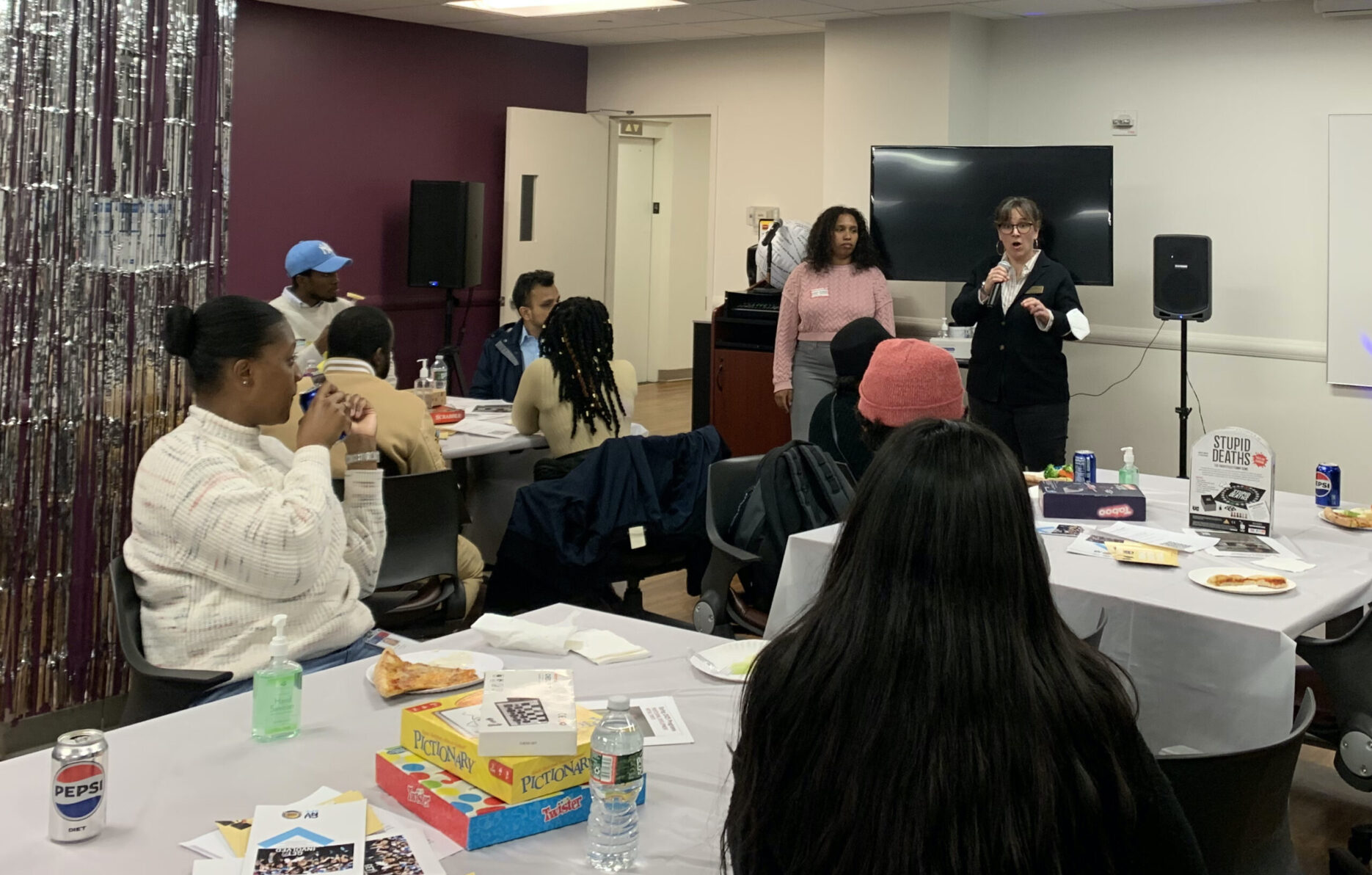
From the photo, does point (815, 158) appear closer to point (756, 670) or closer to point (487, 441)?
point (487, 441)

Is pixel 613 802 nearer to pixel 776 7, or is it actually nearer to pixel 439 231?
pixel 776 7

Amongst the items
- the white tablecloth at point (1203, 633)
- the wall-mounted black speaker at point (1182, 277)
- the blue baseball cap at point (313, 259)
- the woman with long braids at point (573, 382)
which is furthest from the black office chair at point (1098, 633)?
the blue baseball cap at point (313, 259)

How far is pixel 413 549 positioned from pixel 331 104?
5.26 meters

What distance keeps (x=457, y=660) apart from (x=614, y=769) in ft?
2.51

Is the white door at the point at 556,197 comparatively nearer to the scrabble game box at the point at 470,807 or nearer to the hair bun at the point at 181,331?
the hair bun at the point at 181,331

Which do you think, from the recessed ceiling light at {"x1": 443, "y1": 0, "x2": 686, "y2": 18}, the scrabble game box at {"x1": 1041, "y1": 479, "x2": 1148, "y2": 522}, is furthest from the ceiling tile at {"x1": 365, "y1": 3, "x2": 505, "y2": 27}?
the scrabble game box at {"x1": 1041, "y1": 479, "x2": 1148, "y2": 522}

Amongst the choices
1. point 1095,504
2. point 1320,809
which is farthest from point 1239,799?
point 1320,809

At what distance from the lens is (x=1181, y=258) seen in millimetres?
6164

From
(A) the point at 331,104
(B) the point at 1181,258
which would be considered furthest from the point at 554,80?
(B) the point at 1181,258

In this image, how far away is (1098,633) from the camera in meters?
2.62

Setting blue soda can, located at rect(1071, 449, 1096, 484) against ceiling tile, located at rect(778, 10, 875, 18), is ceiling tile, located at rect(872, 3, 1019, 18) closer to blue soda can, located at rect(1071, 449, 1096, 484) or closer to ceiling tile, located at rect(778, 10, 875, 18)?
ceiling tile, located at rect(778, 10, 875, 18)

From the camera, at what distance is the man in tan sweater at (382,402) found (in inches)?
155

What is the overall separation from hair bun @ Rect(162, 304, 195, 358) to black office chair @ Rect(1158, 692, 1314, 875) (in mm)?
1939

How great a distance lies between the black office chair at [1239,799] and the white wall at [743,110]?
6817mm
